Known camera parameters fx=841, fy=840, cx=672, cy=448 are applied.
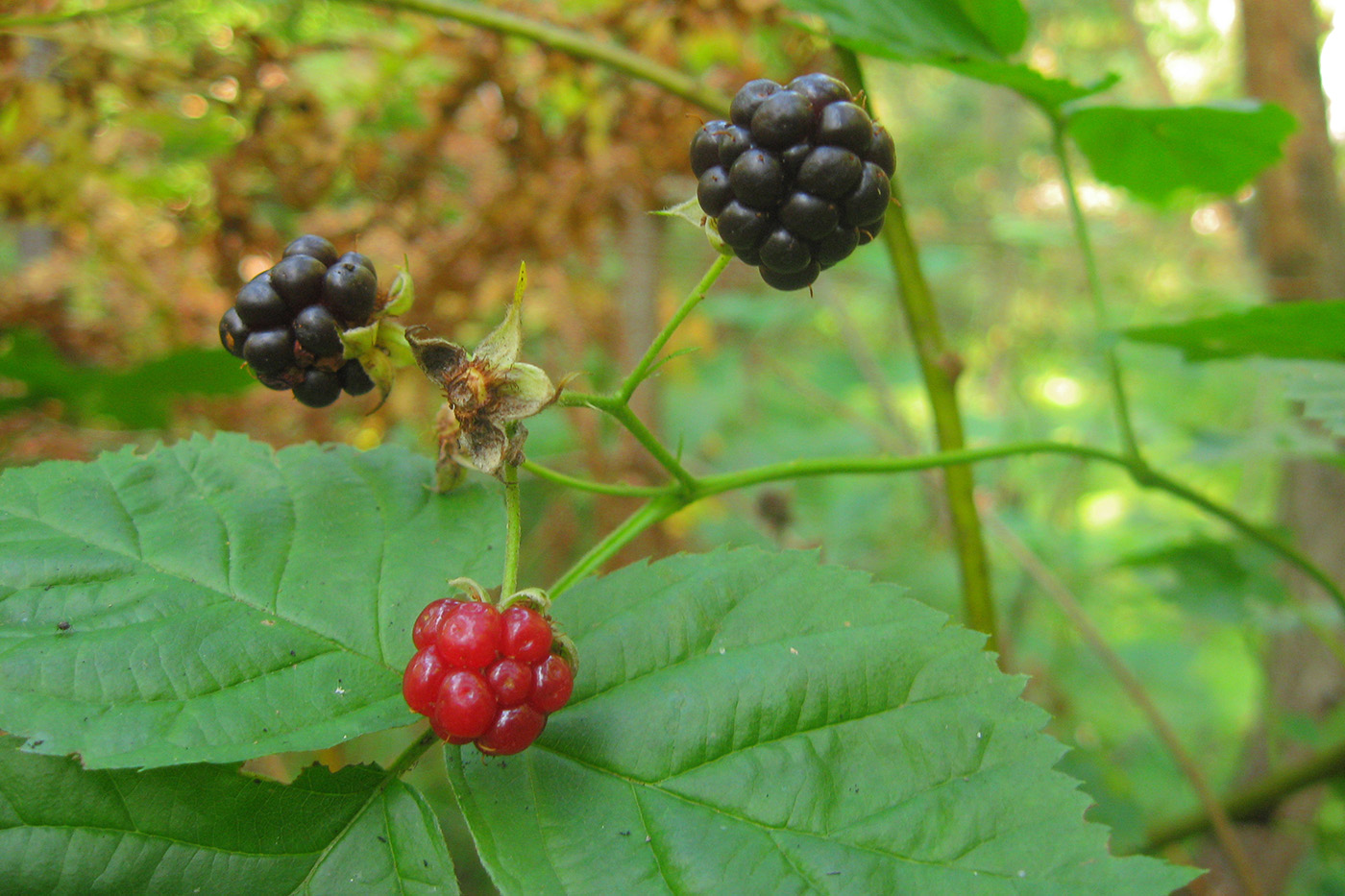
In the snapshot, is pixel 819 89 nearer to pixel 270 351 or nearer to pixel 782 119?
pixel 782 119

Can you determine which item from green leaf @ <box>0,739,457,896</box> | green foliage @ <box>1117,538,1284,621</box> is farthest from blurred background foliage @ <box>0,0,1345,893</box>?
green leaf @ <box>0,739,457,896</box>

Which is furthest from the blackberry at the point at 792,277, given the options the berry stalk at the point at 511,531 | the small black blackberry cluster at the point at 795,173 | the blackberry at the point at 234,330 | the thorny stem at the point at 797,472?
the blackberry at the point at 234,330

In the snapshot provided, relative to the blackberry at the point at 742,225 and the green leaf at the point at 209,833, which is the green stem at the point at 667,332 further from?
the green leaf at the point at 209,833

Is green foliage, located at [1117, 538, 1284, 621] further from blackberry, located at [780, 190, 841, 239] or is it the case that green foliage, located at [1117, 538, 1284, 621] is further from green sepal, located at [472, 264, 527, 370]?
green sepal, located at [472, 264, 527, 370]

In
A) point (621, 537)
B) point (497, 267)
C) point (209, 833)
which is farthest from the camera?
point (497, 267)

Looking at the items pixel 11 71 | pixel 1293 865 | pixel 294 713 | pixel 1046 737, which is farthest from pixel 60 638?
pixel 1293 865

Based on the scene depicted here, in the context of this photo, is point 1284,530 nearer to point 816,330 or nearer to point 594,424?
point 594,424

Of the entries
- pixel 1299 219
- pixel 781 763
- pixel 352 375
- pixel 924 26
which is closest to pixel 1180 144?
pixel 924 26
